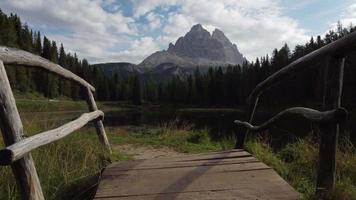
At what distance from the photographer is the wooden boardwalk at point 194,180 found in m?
2.69

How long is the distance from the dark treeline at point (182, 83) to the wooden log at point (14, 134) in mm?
49124

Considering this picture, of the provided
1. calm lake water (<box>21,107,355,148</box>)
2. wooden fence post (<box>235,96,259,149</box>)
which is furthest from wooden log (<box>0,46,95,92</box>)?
wooden fence post (<box>235,96,259,149</box>)

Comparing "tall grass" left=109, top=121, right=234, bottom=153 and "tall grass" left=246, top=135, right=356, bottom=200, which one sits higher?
"tall grass" left=246, top=135, right=356, bottom=200

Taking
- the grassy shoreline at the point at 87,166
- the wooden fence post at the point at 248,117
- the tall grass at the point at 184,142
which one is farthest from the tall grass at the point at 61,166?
the tall grass at the point at 184,142

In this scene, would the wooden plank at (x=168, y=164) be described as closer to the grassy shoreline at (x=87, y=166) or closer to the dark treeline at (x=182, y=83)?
the grassy shoreline at (x=87, y=166)

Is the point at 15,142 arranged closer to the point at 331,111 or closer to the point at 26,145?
the point at 26,145

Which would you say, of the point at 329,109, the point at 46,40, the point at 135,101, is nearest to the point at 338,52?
the point at 329,109

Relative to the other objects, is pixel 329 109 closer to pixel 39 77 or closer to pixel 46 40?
pixel 39 77

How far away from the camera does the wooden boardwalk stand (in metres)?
2.69

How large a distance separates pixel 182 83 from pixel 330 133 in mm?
103065

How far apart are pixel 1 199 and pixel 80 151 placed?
5.98ft

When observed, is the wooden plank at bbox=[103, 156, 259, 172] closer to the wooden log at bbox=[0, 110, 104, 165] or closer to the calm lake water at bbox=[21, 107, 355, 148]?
the wooden log at bbox=[0, 110, 104, 165]

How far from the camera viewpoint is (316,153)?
465 centimetres

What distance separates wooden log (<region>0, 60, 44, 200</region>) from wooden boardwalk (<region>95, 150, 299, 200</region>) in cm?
62
